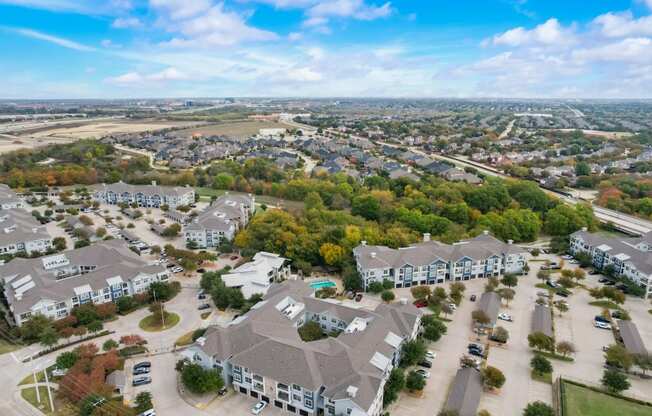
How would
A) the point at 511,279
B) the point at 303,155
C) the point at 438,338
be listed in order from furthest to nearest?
1. the point at 303,155
2. the point at 511,279
3. the point at 438,338

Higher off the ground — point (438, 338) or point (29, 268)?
point (29, 268)

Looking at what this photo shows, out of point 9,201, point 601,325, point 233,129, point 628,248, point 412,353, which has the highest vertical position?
point 233,129

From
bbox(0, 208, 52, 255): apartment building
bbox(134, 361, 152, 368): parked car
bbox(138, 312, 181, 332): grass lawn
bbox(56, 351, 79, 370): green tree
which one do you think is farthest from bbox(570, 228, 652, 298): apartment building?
bbox(0, 208, 52, 255): apartment building

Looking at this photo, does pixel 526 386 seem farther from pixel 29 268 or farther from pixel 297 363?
pixel 29 268

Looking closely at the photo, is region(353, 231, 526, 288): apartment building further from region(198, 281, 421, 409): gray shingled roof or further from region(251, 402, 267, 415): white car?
region(251, 402, 267, 415): white car

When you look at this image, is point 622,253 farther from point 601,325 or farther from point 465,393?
point 465,393

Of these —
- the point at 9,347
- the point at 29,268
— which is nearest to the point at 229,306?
the point at 9,347

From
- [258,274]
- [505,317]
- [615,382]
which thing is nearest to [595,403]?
[615,382]
